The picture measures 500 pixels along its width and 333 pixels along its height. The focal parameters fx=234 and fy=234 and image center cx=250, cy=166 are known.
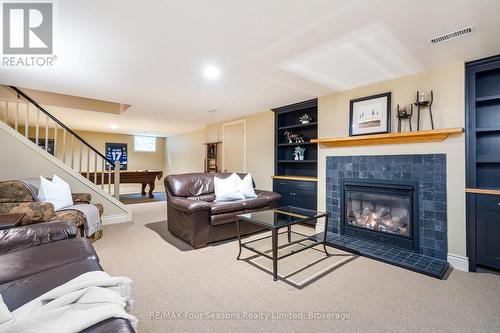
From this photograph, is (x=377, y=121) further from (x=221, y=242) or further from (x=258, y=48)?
(x=221, y=242)

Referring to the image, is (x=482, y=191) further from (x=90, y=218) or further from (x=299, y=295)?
(x=90, y=218)

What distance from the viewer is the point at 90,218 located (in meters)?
3.15

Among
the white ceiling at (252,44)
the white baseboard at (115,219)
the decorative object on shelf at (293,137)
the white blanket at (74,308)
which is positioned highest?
the white ceiling at (252,44)

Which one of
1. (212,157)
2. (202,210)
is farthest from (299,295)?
(212,157)

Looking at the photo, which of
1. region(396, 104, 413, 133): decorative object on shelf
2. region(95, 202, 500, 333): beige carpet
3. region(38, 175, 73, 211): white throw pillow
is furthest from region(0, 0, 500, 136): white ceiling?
region(95, 202, 500, 333): beige carpet

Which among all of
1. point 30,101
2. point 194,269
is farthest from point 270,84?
point 30,101

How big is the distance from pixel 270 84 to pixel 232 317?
2.93m

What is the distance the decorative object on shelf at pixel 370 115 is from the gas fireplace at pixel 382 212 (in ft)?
2.44

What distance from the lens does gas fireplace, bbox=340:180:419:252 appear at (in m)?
2.94

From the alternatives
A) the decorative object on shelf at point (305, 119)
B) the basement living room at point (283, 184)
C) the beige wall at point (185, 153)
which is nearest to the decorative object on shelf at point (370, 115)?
the basement living room at point (283, 184)

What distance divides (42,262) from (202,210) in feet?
5.71

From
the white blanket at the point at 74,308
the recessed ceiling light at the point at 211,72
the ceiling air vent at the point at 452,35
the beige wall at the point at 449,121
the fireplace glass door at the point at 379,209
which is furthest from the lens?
the fireplace glass door at the point at 379,209

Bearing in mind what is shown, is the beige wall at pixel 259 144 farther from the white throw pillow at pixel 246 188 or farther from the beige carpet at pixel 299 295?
the beige carpet at pixel 299 295

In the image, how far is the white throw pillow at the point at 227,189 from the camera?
12.4ft
